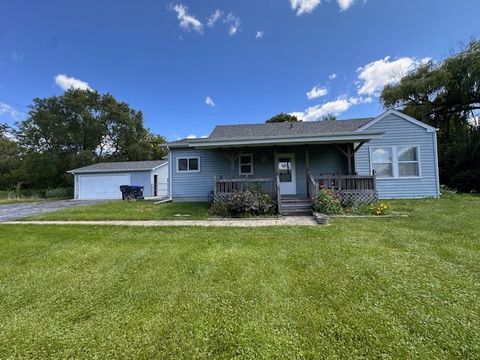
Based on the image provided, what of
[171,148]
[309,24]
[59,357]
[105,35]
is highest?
[105,35]

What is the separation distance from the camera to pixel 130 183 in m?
22.1

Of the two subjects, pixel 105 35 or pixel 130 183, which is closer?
pixel 105 35

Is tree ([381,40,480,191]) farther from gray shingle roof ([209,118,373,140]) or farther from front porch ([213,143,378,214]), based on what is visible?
front porch ([213,143,378,214])

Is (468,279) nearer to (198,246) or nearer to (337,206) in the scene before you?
(198,246)

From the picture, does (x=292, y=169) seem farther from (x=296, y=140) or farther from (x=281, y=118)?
(x=281, y=118)

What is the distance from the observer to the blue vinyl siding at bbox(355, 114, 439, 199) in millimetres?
11617

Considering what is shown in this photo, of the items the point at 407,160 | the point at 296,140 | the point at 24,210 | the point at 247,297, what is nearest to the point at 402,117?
the point at 407,160

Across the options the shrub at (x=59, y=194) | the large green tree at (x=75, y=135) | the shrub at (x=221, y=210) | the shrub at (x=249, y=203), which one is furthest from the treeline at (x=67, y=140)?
the shrub at (x=249, y=203)

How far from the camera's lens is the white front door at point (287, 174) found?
1184 cm

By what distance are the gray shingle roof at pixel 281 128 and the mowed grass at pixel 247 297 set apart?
816 cm

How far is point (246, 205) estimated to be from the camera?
857 centimetres

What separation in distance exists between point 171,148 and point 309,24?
33.5 ft

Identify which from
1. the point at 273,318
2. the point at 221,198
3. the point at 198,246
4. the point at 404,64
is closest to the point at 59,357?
the point at 273,318

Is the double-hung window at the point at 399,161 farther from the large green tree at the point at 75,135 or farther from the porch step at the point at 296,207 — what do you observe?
the large green tree at the point at 75,135
